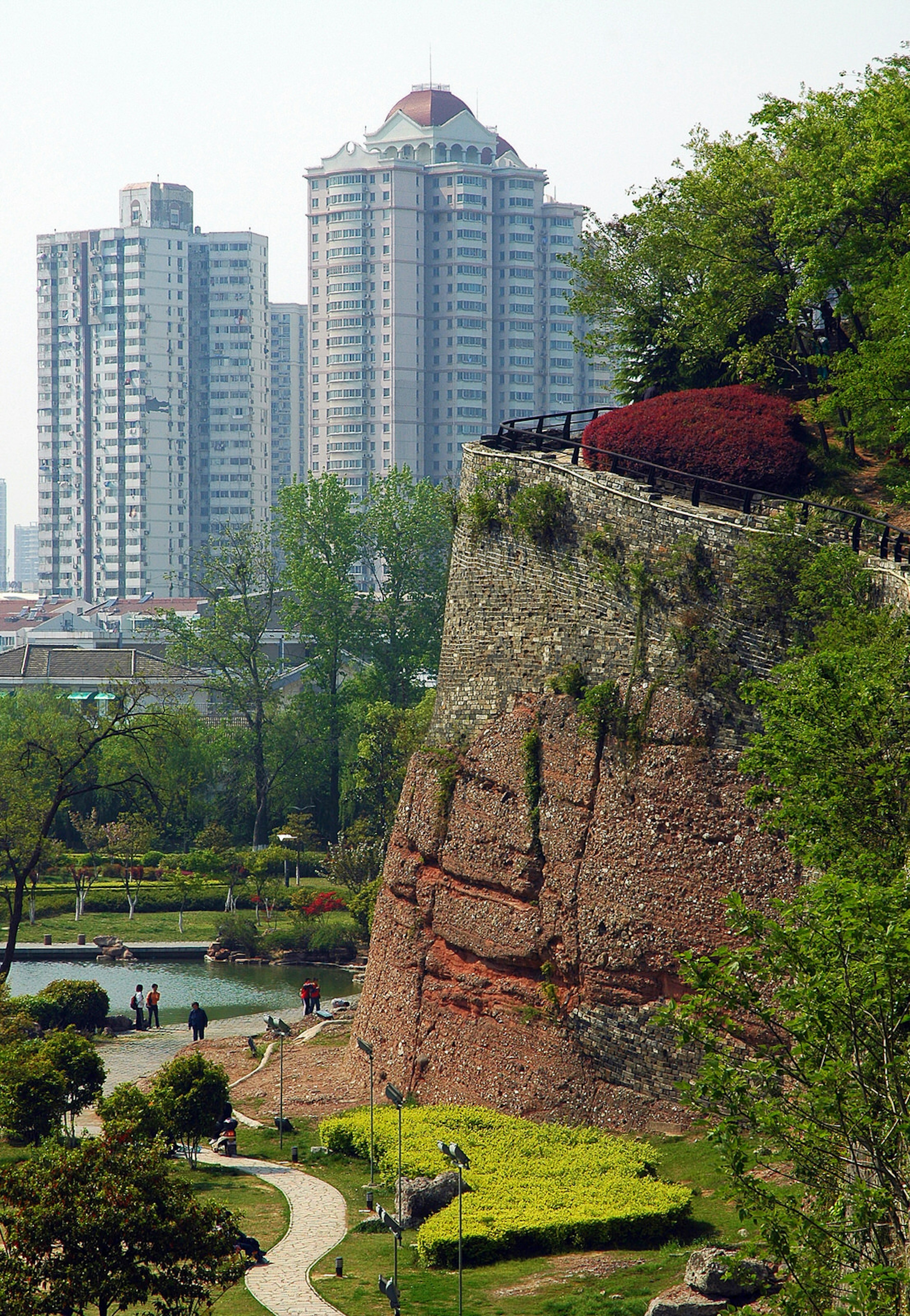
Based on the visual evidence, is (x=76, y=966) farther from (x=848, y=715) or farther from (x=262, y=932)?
(x=848, y=715)

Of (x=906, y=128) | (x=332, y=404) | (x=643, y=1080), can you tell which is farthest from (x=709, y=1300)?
→ (x=332, y=404)

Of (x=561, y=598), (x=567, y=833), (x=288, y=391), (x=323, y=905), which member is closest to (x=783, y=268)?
(x=561, y=598)

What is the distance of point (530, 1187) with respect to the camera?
64.3 feet

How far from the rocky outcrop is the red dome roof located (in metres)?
101

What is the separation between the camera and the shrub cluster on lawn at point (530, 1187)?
1831 centimetres

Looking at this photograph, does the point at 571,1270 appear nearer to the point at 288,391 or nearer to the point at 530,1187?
the point at 530,1187

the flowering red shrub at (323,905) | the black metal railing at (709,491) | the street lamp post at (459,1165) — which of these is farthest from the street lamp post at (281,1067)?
the flowering red shrub at (323,905)

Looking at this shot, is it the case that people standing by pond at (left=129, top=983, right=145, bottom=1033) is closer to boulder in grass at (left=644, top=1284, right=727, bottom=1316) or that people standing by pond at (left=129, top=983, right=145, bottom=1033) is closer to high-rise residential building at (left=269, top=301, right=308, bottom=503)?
boulder in grass at (left=644, top=1284, right=727, bottom=1316)

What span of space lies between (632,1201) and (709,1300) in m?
3.27

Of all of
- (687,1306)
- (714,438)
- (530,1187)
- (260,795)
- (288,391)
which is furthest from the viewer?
(288,391)

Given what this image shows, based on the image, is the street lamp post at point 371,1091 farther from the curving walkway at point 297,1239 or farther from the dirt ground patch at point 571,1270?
the dirt ground patch at point 571,1270

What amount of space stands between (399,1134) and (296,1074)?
9349 millimetres

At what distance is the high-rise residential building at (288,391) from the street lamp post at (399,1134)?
12074cm

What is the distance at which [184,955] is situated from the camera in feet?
152
